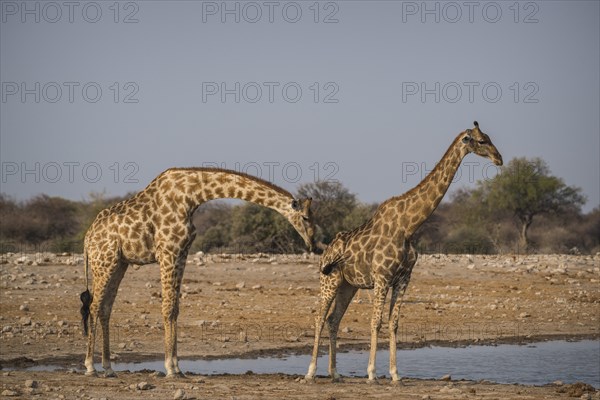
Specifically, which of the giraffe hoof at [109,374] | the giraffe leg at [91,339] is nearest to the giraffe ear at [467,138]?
the giraffe leg at [91,339]

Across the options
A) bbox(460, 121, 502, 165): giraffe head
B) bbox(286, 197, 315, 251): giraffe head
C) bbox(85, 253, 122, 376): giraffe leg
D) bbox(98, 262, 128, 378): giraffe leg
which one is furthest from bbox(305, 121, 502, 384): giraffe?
bbox(85, 253, 122, 376): giraffe leg

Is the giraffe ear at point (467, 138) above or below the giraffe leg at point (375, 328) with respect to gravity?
above

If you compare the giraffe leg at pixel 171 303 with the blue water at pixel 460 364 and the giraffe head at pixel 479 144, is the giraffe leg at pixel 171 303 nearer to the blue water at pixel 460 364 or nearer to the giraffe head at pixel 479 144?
the blue water at pixel 460 364

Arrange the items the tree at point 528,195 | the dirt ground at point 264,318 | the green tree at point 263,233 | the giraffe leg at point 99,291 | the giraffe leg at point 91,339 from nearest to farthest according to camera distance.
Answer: the dirt ground at point 264,318, the giraffe leg at point 91,339, the giraffe leg at point 99,291, the green tree at point 263,233, the tree at point 528,195

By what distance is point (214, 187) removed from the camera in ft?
41.4

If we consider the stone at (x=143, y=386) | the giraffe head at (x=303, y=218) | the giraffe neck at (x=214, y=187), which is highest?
the giraffe neck at (x=214, y=187)

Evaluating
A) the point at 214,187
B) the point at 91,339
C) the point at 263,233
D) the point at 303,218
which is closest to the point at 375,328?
the point at 303,218

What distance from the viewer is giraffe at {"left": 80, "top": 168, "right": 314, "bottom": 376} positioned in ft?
40.7

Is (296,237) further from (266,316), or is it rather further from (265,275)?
(266,316)

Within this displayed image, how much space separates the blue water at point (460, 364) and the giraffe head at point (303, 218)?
244cm

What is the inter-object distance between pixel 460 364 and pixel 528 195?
1317 inches

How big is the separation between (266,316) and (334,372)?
6610mm

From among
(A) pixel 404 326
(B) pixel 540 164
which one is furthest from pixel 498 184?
(A) pixel 404 326

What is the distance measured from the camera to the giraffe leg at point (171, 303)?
484 inches
